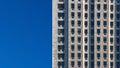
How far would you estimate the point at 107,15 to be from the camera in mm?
160250

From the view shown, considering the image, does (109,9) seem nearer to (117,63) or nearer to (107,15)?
(107,15)

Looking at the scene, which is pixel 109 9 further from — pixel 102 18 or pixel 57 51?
pixel 57 51

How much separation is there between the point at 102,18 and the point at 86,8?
554 cm

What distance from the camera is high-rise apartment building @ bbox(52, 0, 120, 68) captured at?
15838 centimetres

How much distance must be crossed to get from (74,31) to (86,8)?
7725 mm

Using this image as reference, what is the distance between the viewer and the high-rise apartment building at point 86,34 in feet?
520

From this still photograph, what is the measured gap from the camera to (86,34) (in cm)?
15975

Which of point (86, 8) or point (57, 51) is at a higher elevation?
point (86, 8)

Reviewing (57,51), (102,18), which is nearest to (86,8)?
(102,18)

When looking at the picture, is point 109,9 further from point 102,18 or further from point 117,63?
point 117,63

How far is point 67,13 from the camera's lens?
15988cm

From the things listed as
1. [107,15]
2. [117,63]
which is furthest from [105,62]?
[107,15]

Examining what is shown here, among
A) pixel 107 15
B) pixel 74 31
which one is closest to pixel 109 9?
pixel 107 15

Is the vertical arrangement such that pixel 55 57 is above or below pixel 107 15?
below
